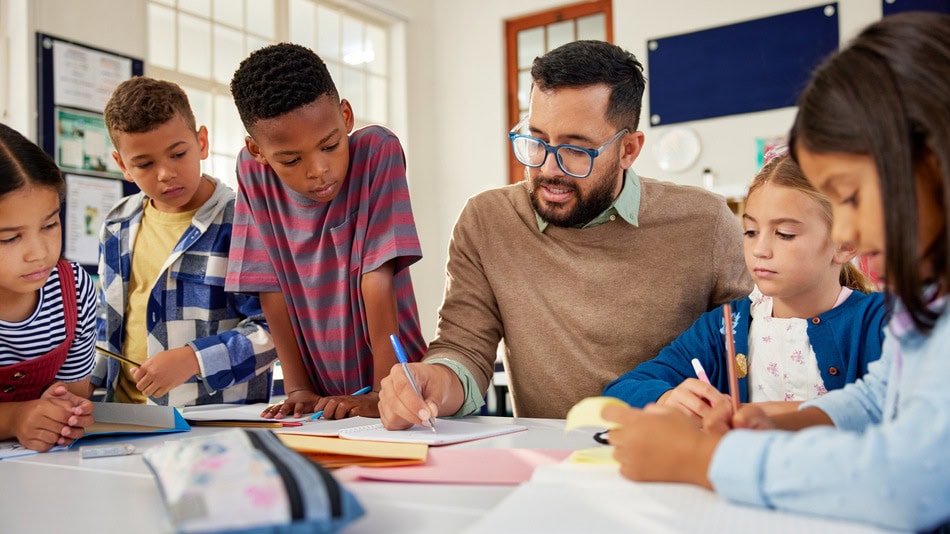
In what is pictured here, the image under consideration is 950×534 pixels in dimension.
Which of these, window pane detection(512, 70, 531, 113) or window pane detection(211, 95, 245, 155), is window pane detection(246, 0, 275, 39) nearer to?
window pane detection(211, 95, 245, 155)

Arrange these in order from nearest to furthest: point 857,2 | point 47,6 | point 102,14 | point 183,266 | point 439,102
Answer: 1. point 183,266
2. point 47,6
3. point 102,14
4. point 857,2
5. point 439,102

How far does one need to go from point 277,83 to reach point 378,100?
14.7 feet

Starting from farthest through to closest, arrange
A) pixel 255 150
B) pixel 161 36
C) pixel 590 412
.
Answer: pixel 161 36 < pixel 255 150 < pixel 590 412

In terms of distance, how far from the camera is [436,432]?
1.11 meters

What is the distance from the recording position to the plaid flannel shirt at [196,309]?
1700 millimetres

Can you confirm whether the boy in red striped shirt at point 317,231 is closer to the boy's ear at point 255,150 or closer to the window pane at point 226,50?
the boy's ear at point 255,150

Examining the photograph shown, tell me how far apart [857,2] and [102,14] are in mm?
4041

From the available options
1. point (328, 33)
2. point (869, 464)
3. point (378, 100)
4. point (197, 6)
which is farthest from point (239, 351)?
point (378, 100)

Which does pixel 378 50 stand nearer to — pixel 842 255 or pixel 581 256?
pixel 581 256

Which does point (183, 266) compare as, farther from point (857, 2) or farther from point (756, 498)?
point (857, 2)

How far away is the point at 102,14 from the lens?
12.4ft

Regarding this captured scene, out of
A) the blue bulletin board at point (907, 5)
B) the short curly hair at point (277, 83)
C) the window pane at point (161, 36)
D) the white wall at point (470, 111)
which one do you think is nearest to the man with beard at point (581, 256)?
the short curly hair at point (277, 83)

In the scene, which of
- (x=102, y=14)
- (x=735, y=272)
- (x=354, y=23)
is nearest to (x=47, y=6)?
(x=102, y=14)

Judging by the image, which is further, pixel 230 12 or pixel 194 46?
pixel 230 12
